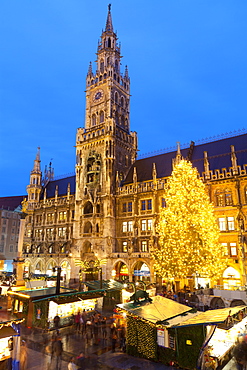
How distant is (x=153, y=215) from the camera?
38469 millimetres

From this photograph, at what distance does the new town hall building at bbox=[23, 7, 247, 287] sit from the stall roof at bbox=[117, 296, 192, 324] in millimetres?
17445

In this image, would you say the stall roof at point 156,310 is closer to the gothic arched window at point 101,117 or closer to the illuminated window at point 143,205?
the illuminated window at point 143,205

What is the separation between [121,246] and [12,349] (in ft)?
101

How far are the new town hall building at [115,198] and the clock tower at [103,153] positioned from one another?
0.17 meters

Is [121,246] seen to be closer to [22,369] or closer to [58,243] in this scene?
[58,243]

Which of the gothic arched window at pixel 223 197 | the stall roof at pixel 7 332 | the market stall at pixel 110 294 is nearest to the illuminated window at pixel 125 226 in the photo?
the gothic arched window at pixel 223 197

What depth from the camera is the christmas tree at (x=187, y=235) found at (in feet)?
77.5

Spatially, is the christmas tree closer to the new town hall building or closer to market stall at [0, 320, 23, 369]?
the new town hall building

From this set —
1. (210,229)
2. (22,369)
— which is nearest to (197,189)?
(210,229)

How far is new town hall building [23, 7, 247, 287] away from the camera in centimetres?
3303

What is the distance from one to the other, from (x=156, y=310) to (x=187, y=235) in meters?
11.6

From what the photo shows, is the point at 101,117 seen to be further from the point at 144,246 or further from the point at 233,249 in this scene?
the point at 233,249

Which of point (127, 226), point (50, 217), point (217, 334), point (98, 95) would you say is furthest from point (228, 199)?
point (50, 217)

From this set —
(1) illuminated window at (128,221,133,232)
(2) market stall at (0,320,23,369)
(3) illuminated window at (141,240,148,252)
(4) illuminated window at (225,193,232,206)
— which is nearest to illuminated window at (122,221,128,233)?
(1) illuminated window at (128,221,133,232)
